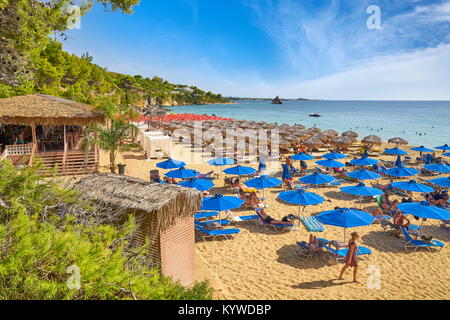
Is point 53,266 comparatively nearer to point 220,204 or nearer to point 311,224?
point 220,204

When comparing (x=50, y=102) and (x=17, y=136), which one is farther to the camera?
(x=17, y=136)

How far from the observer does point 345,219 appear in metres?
7.05

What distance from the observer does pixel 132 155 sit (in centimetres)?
1948

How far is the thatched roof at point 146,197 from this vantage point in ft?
16.6

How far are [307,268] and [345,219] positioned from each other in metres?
1.59

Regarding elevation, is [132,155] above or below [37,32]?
below

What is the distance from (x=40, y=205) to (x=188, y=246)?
9.57 feet

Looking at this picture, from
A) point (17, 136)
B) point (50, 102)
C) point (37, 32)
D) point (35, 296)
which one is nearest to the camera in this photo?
point (35, 296)

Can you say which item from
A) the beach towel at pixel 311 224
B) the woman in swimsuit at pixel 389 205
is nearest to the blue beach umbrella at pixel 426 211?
the woman in swimsuit at pixel 389 205

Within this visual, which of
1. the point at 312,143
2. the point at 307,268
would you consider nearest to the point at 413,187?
the point at 307,268

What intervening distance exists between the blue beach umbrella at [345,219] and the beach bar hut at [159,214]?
3732 millimetres

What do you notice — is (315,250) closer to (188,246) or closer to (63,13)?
(188,246)

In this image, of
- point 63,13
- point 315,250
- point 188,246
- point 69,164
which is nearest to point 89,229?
point 188,246
